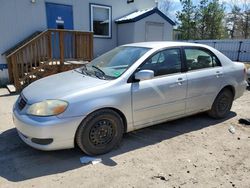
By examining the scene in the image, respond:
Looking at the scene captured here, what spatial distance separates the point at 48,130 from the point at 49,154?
0.64m

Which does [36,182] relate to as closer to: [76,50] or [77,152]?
[77,152]

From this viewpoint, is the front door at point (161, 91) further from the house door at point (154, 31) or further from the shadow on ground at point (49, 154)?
the house door at point (154, 31)

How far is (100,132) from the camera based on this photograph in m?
3.57

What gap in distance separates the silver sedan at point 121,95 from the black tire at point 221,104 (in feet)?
0.06

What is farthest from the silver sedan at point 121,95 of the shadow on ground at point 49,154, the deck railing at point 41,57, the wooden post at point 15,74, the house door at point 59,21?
the house door at point 59,21

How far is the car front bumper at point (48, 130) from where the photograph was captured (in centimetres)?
318

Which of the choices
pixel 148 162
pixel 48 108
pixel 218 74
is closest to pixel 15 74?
pixel 48 108

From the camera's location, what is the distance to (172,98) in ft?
13.9

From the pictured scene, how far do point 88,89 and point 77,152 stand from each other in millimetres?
992

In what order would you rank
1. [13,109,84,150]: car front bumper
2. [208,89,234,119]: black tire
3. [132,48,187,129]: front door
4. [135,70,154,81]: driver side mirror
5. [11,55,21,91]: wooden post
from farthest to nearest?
[11,55,21,91]: wooden post < [208,89,234,119]: black tire < [132,48,187,129]: front door < [135,70,154,81]: driver side mirror < [13,109,84,150]: car front bumper

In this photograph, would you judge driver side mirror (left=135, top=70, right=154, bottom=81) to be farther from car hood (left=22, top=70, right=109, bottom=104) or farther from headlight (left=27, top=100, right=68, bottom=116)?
headlight (left=27, top=100, right=68, bottom=116)

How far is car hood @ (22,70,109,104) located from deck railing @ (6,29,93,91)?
13.4 ft

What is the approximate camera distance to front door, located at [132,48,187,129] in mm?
3873

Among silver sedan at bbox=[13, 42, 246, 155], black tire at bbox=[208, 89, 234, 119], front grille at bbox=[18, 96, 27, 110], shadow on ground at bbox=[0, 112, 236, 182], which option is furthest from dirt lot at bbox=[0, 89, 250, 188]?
front grille at bbox=[18, 96, 27, 110]
